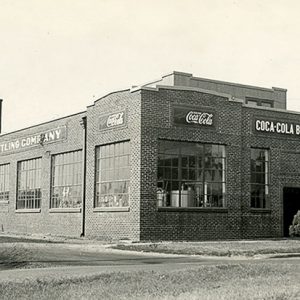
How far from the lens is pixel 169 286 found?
11828 millimetres

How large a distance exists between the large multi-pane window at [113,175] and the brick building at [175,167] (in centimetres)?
5

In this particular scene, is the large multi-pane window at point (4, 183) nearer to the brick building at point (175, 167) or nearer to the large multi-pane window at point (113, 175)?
the brick building at point (175, 167)

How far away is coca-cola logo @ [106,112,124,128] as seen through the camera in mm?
29155

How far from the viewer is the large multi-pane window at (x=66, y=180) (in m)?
32.9

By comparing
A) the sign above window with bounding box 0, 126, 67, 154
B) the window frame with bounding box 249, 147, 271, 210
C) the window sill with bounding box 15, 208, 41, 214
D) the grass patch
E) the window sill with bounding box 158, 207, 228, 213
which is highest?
the sign above window with bounding box 0, 126, 67, 154

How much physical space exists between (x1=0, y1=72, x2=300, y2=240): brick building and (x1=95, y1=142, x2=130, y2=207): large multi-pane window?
0.16 ft

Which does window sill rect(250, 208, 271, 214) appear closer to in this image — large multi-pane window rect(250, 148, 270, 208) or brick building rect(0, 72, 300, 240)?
brick building rect(0, 72, 300, 240)

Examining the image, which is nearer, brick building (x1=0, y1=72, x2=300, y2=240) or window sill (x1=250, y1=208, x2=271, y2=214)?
brick building (x1=0, y1=72, x2=300, y2=240)

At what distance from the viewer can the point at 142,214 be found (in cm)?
2742

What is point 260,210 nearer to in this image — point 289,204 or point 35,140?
point 289,204

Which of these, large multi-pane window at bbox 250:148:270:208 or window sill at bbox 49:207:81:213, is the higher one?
large multi-pane window at bbox 250:148:270:208

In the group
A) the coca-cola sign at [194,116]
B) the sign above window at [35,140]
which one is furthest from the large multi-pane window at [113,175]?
the sign above window at [35,140]

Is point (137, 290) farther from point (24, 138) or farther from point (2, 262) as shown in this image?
point (24, 138)

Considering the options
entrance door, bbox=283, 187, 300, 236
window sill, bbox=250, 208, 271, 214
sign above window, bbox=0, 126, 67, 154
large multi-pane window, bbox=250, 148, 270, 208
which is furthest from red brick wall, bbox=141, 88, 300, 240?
sign above window, bbox=0, 126, 67, 154
